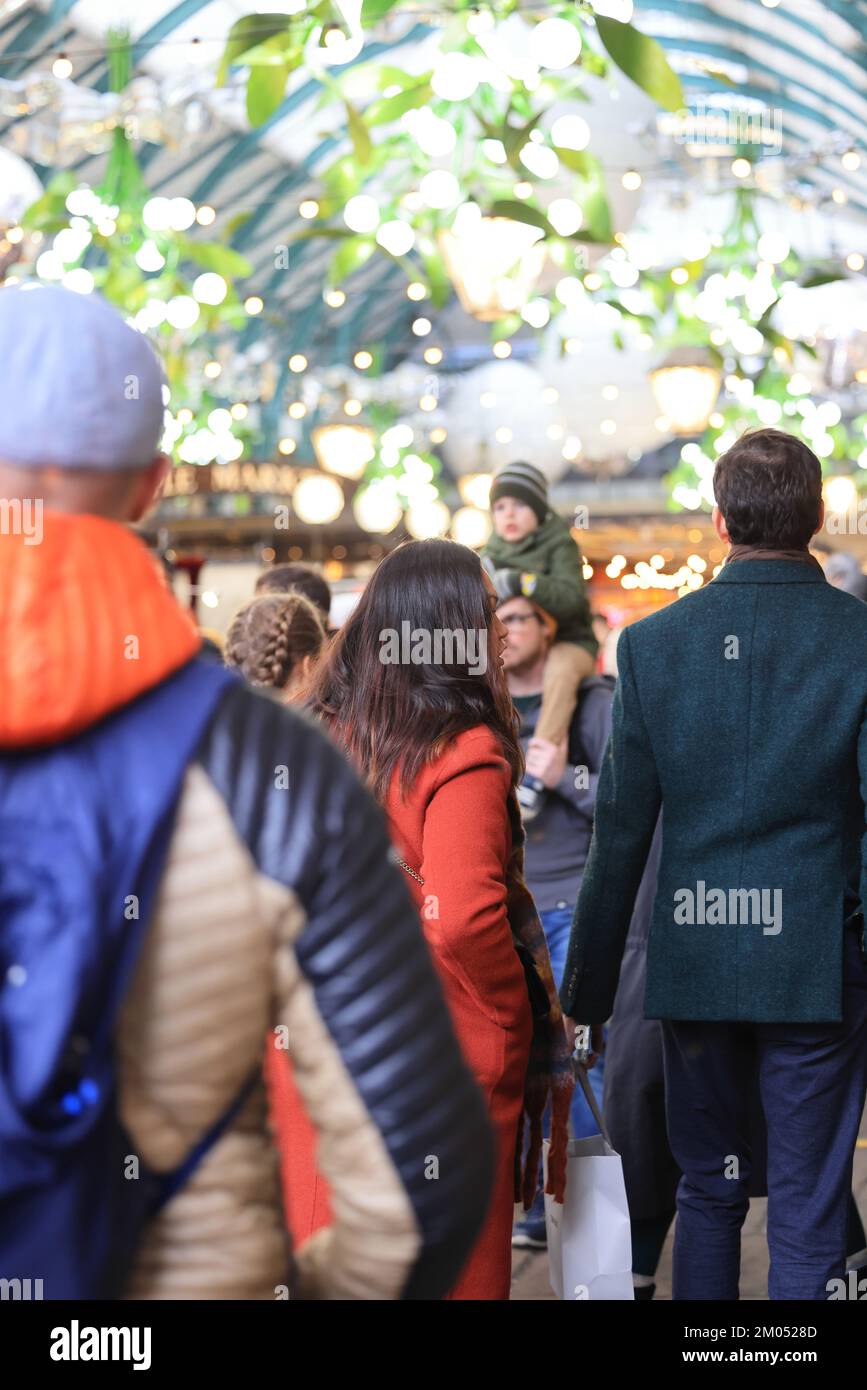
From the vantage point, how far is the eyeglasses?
3965 mm

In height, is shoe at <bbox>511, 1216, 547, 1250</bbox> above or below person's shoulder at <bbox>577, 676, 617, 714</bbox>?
below

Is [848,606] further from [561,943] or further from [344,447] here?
[344,447]

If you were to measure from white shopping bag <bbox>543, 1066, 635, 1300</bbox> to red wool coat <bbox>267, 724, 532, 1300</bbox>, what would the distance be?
0.16 m

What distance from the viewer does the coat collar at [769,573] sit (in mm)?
2686

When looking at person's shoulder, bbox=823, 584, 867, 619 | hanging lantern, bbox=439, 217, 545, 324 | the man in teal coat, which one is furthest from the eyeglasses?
hanging lantern, bbox=439, 217, 545, 324

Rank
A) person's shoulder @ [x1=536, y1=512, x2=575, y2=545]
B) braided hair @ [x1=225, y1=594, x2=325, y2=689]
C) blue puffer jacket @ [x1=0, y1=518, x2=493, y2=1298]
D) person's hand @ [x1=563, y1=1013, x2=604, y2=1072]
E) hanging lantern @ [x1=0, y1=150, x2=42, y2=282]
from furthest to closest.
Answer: hanging lantern @ [x1=0, y1=150, x2=42, y2=282] < person's shoulder @ [x1=536, y1=512, x2=575, y2=545] < braided hair @ [x1=225, y1=594, x2=325, y2=689] < person's hand @ [x1=563, y1=1013, x2=604, y2=1072] < blue puffer jacket @ [x1=0, y1=518, x2=493, y2=1298]

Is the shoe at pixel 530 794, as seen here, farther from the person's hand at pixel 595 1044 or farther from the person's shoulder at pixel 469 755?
the person's shoulder at pixel 469 755

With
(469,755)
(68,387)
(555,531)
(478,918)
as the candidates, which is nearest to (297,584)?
(555,531)

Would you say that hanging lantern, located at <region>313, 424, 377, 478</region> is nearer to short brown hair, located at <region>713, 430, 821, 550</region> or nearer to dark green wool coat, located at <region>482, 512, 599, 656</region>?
dark green wool coat, located at <region>482, 512, 599, 656</region>

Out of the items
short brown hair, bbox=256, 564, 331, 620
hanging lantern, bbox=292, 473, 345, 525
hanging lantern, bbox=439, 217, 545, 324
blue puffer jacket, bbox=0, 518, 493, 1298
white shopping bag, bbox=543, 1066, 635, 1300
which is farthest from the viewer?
hanging lantern, bbox=292, 473, 345, 525

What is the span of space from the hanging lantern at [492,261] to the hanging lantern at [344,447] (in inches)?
208

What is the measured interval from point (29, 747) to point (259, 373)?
13462mm

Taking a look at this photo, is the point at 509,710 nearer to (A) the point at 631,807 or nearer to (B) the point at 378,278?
(A) the point at 631,807
